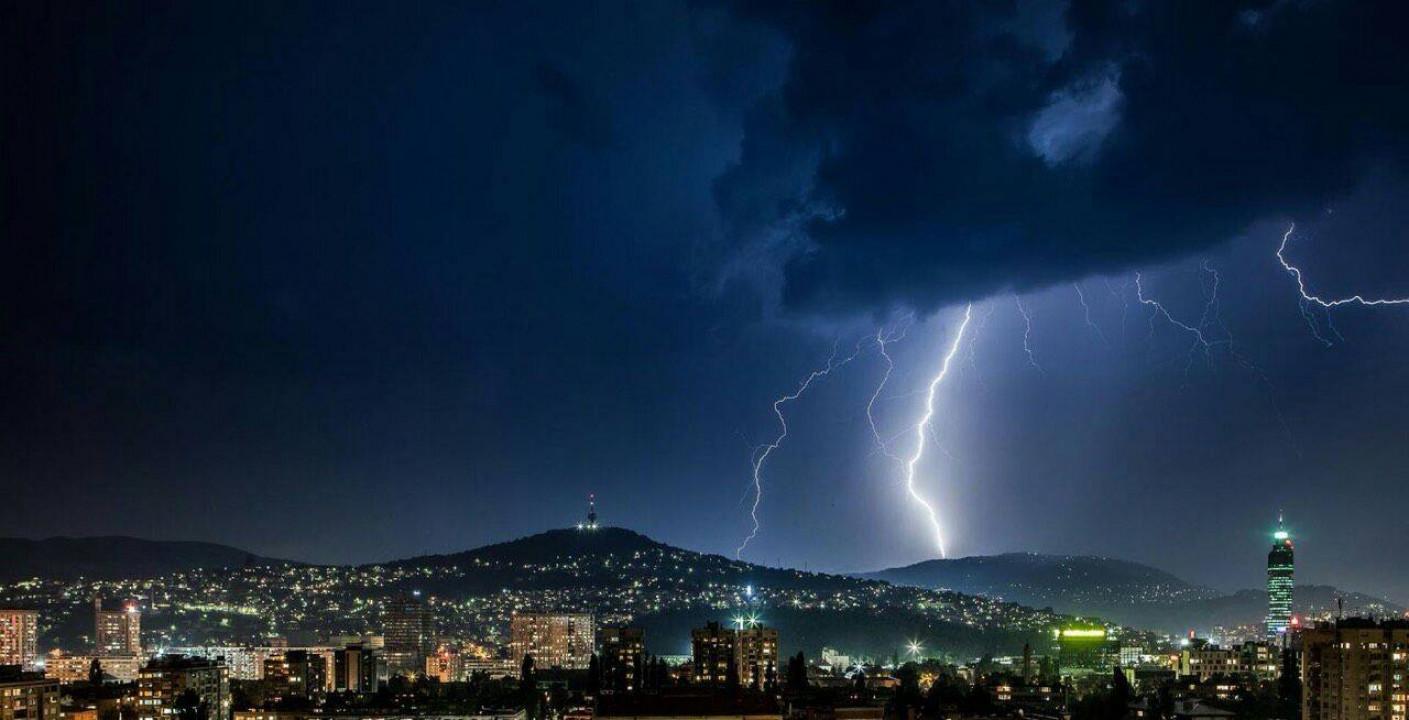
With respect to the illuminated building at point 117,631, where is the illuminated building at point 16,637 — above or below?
above

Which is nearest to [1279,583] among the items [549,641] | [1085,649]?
[1085,649]

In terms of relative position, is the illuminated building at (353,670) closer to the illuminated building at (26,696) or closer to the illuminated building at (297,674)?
the illuminated building at (297,674)

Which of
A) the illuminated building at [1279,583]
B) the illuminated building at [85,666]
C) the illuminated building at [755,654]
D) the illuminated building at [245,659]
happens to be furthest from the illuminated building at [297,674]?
the illuminated building at [1279,583]

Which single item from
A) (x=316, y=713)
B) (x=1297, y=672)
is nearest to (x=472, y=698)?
(x=316, y=713)

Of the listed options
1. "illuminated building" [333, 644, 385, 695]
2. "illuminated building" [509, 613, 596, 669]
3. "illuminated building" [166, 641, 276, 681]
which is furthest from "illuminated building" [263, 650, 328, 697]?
"illuminated building" [509, 613, 596, 669]

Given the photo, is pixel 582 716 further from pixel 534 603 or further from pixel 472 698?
pixel 534 603
